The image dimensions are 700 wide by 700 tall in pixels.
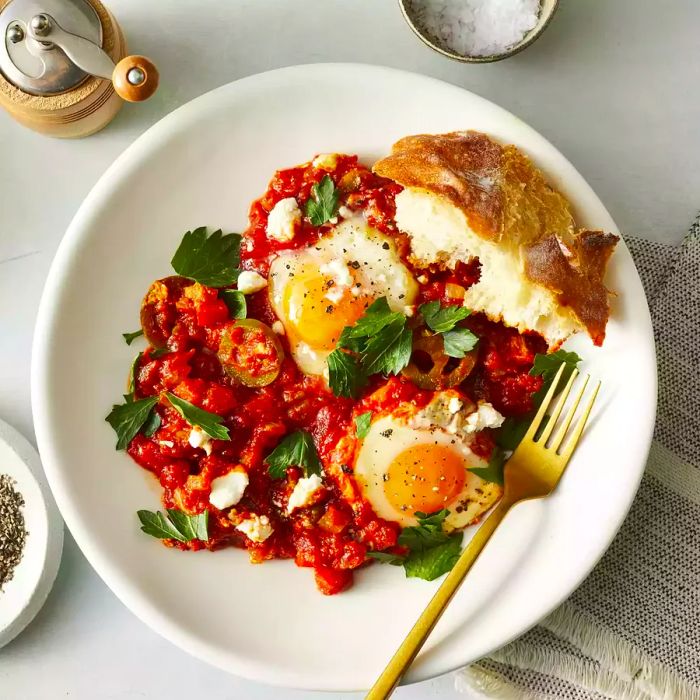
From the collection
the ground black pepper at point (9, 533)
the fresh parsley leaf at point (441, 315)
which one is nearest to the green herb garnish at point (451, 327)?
the fresh parsley leaf at point (441, 315)

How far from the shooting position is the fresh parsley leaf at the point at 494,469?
13.3ft

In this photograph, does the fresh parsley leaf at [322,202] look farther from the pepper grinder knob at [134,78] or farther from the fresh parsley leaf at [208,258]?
Answer: the pepper grinder knob at [134,78]

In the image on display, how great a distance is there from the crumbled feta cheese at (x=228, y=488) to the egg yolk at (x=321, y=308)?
798mm

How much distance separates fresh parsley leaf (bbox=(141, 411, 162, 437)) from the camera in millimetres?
4160

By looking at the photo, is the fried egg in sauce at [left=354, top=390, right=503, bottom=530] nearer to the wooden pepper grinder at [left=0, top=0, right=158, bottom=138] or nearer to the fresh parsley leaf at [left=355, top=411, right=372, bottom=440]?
the fresh parsley leaf at [left=355, top=411, right=372, bottom=440]

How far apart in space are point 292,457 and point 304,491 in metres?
0.20

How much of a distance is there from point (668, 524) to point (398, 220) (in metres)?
2.24

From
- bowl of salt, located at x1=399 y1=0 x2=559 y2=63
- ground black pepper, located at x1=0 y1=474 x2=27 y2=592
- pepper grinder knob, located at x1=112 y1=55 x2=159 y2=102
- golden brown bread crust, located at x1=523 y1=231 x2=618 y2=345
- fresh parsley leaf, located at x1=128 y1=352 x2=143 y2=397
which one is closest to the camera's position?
golden brown bread crust, located at x1=523 y1=231 x2=618 y2=345

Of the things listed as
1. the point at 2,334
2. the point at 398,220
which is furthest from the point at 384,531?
the point at 2,334

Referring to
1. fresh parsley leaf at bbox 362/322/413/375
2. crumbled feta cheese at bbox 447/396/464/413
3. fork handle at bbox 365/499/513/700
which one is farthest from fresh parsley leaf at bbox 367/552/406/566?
fresh parsley leaf at bbox 362/322/413/375

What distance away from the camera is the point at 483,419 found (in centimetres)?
397

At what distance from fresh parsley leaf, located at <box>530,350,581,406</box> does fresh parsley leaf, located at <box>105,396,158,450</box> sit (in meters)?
1.96

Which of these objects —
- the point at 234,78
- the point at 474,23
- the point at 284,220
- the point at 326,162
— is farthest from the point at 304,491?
the point at 474,23

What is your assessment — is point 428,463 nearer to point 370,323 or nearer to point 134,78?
point 370,323
